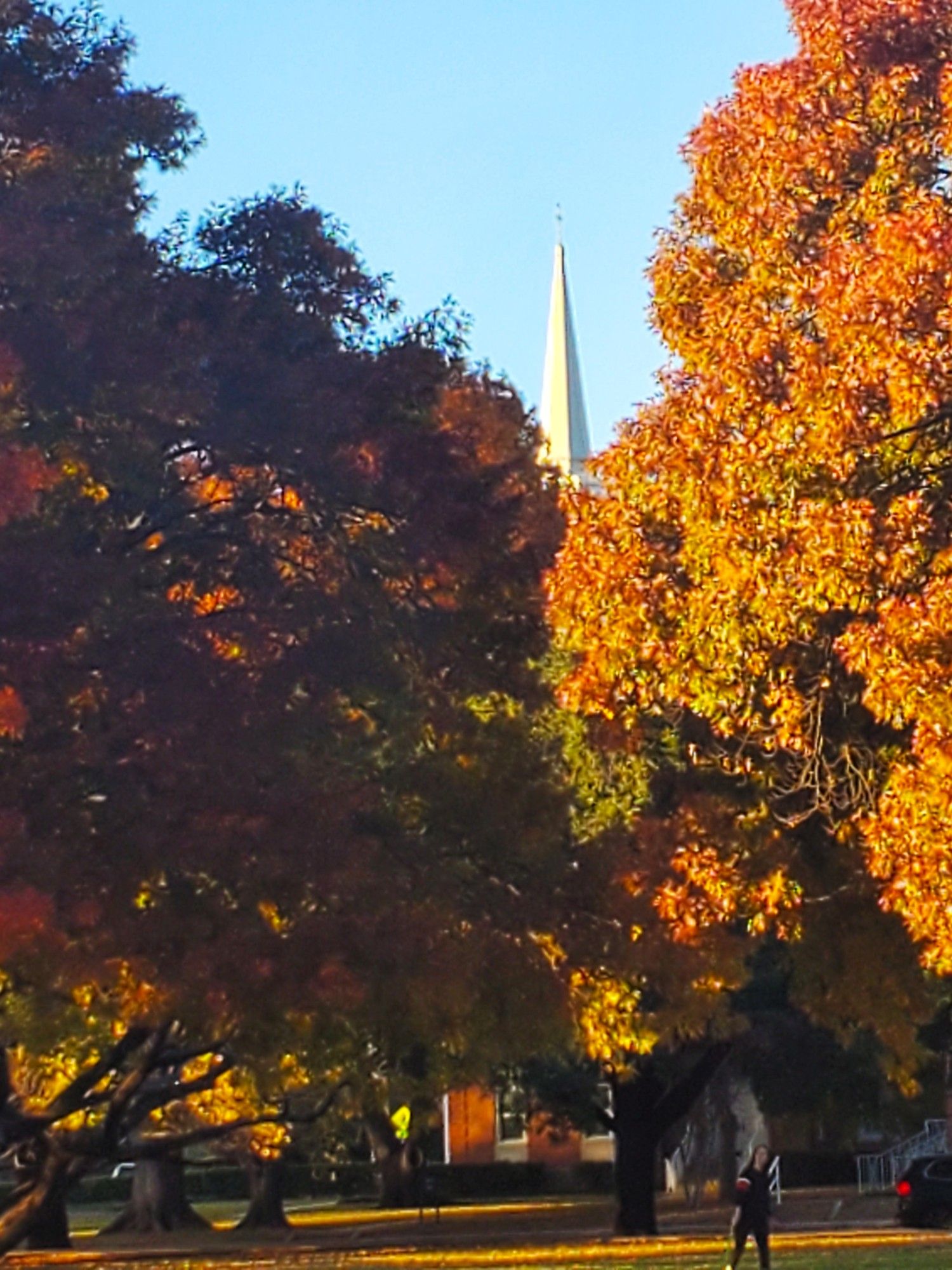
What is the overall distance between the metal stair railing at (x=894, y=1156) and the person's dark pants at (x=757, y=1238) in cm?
3092

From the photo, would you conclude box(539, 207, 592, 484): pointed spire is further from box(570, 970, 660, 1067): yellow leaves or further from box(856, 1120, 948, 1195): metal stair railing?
box(570, 970, 660, 1067): yellow leaves

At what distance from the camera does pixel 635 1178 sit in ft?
114

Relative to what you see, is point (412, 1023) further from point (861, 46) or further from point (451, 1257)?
point (451, 1257)

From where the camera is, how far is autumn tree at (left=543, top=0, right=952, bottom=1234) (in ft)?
46.0

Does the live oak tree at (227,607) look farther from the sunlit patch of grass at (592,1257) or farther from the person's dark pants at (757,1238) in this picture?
the sunlit patch of grass at (592,1257)

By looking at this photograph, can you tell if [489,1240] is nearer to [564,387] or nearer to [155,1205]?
[155,1205]

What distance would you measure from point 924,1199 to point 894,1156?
17538 millimetres

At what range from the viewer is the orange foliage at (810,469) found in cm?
1397

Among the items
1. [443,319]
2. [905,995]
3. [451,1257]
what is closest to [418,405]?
[443,319]

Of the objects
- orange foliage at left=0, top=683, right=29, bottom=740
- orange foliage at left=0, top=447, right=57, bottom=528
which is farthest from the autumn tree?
orange foliage at left=0, top=683, right=29, bottom=740

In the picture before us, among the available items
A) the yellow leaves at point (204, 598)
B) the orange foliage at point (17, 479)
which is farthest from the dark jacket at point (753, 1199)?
the orange foliage at point (17, 479)

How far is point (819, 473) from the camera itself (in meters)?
14.7

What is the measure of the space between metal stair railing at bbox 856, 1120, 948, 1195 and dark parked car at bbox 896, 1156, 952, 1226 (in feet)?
51.5

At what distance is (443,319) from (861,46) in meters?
4.48
